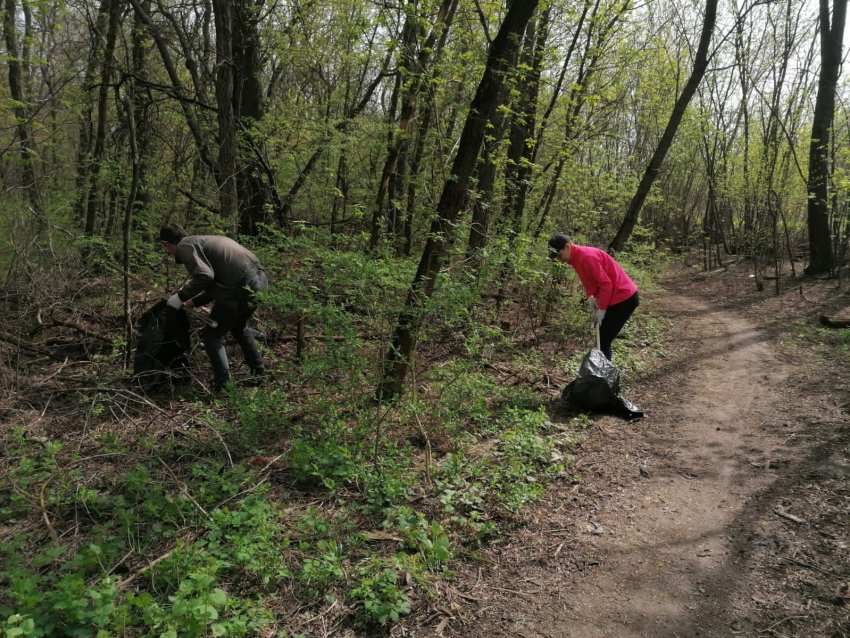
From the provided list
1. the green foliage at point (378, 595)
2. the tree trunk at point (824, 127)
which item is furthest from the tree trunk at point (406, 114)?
the tree trunk at point (824, 127)

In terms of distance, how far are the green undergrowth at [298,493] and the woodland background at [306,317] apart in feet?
0.07

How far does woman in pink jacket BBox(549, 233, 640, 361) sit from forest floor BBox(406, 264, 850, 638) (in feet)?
3.31

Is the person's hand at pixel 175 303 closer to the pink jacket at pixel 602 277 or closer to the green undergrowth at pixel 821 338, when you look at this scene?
the pink jacket at pixel 602 277

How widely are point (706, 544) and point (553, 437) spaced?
1.65 meters

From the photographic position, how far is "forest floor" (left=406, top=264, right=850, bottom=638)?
255 centimetres

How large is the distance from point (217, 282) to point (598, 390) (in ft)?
13.4

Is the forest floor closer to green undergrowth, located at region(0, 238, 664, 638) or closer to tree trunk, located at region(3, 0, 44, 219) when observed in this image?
green undergrowth, located at region(0, 238, 664, 638)

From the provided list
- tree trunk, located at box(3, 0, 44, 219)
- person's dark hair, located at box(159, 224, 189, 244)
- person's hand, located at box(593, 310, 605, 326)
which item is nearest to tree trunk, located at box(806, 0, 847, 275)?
person's hand, located at box(593, 310, 605, 326)

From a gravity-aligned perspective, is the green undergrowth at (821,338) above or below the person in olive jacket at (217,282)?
below

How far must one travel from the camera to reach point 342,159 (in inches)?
425

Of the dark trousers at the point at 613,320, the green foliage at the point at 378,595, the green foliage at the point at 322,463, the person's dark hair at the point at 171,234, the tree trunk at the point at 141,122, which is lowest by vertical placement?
the green foliage at the point at 378,595

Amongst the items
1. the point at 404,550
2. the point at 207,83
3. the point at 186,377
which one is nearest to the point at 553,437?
the point at 404,550

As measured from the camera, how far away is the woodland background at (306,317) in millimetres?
2877

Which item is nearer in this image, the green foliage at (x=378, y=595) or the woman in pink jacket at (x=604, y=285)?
the green foliage at (x=378, y=595)
